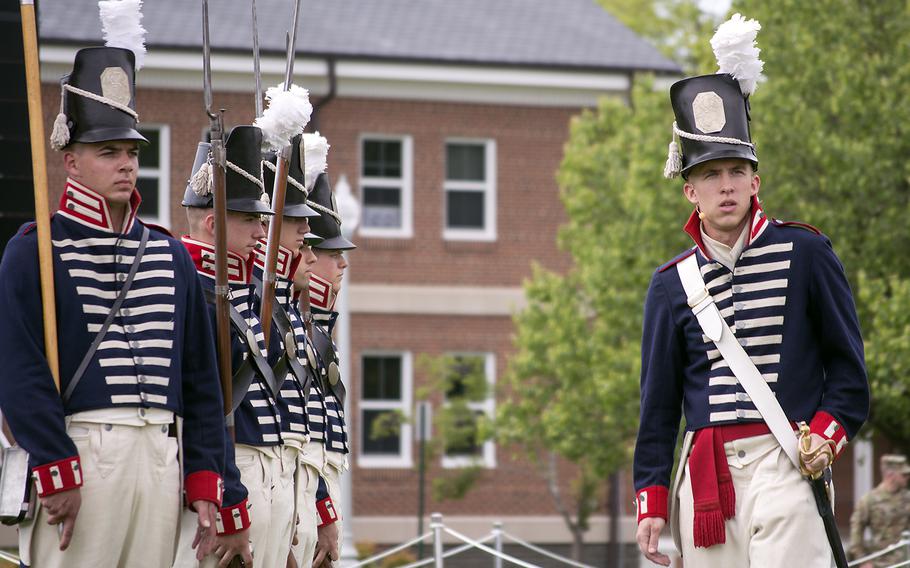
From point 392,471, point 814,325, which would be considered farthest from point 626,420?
point 814,325

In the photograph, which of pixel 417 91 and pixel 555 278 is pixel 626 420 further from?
pixel 417 91

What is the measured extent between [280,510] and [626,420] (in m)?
13.4

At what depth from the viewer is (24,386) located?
5293mm

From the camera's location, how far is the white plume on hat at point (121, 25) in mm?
→ 5934

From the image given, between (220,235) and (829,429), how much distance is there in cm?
238

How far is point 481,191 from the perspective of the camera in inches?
1150

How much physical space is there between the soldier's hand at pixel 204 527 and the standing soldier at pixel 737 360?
163 cm

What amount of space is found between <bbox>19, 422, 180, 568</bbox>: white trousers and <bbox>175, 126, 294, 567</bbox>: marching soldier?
1.15 m

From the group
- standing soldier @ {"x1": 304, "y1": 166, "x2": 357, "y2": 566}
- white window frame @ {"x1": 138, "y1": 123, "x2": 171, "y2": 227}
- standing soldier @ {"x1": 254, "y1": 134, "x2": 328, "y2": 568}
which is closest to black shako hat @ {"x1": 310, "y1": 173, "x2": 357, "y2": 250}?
standing soldier @ {"x1": 304, "y1": 166, "x2": 357, "y2": 566}

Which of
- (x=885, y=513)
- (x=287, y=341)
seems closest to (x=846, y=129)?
(x=885, y=513)

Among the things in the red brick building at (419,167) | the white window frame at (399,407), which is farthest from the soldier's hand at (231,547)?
the white window frame at (399,407)

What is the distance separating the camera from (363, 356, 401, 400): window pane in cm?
2839

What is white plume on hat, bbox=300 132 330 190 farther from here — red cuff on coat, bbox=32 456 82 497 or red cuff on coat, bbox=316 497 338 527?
red cuff on coat, bbox=32 456 82 497

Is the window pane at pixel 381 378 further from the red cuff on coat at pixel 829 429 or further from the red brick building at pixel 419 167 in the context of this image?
the red cuff on coat at pixel 829 429
